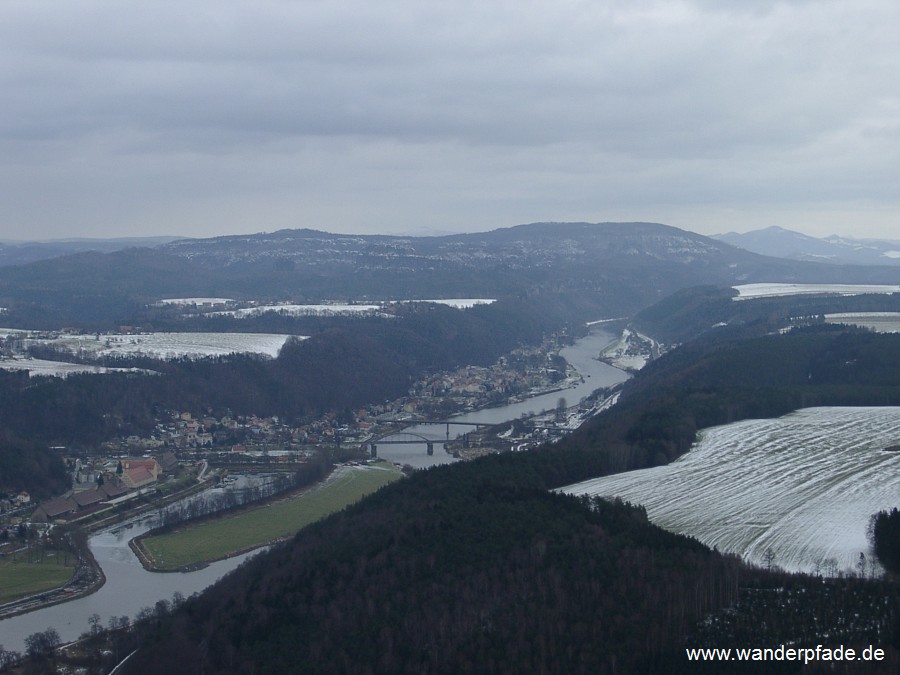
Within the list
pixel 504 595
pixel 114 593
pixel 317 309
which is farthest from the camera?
pixel 317 309

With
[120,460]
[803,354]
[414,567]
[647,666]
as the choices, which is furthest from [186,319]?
[647,666]

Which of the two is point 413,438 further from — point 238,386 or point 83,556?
point 83,556

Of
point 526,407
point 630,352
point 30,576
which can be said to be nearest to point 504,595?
point 30,576

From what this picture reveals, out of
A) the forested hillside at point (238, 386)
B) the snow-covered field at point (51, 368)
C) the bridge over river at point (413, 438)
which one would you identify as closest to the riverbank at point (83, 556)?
the forested hillside at point (238, 386)

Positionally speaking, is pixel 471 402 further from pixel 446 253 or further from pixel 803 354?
pixel 446 253

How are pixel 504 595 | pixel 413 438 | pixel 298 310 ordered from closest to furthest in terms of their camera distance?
pixel 504 595 < pixel 413 438 < pixel 298 310

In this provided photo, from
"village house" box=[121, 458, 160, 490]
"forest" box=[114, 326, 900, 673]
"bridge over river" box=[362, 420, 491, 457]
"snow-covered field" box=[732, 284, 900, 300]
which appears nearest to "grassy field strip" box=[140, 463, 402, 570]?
"forest" box=[114, 326, 900, 673]

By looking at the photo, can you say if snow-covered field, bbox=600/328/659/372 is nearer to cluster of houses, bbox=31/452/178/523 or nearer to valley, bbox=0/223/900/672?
valley, bbox=0/223/900/672
